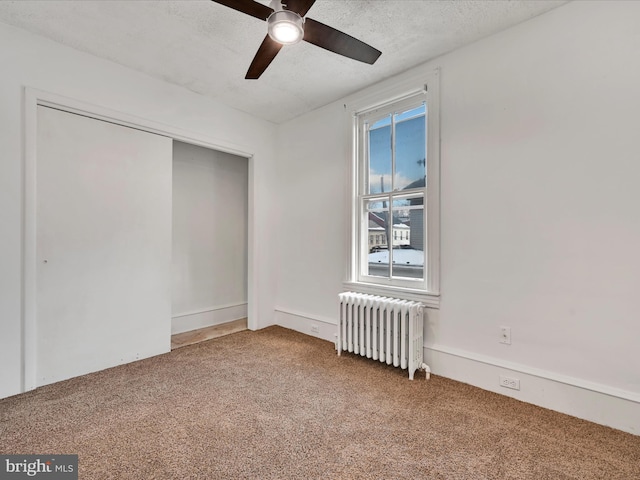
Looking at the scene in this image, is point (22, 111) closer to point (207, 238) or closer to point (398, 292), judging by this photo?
point (207, 238)

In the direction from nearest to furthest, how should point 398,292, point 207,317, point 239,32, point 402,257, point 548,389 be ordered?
1. point 548,389
2. point 239,32
3. point 398,292
4. point 402,257
5. point 207,317

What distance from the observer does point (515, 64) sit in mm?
2320

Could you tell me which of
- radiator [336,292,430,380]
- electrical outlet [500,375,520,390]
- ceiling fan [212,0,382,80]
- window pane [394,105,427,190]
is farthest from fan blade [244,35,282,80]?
electrical outlet [500,375,520,390]

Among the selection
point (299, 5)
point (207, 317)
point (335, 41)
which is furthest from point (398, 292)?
point (207, 317)

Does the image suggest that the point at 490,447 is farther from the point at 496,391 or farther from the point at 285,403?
the point at 285,403

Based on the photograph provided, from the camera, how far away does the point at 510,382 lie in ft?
7.54

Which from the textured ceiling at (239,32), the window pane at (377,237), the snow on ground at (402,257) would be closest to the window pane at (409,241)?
the snow on ground at (402,257)

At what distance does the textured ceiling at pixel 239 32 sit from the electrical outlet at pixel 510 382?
8.67 feet

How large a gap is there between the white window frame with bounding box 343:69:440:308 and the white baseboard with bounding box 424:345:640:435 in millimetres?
488

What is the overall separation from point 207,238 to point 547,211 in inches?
150

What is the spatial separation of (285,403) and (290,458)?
575mm

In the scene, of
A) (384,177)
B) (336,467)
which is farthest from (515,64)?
(336,467)

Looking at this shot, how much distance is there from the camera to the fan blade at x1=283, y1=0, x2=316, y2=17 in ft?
5.27

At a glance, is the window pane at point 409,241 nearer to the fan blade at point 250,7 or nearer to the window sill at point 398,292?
the window sill at point 398,292
